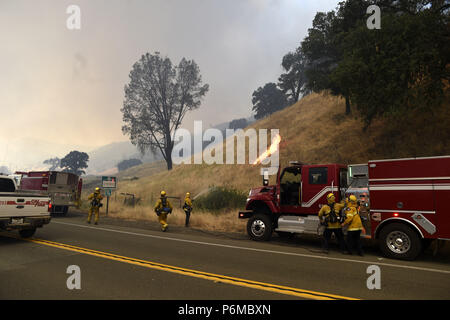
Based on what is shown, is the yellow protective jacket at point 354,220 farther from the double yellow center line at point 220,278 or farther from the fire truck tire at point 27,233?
the fire truck tire at point 27,233

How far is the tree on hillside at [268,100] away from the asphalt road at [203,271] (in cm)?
6715

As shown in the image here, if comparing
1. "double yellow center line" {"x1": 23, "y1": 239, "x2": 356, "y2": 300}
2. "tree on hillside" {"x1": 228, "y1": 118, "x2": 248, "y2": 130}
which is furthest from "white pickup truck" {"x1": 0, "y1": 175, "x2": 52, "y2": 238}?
"tree on hillside" {"x1": 228, "y1": 118, "x2": 248, "y2": 130}

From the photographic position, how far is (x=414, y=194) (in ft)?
23.5

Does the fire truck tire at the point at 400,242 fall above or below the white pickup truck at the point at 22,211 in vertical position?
below

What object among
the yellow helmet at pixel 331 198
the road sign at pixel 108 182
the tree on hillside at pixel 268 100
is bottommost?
the yellow helmet at pixel 331 198

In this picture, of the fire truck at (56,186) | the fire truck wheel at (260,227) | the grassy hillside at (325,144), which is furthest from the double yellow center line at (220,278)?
the fire truck at (56,186)

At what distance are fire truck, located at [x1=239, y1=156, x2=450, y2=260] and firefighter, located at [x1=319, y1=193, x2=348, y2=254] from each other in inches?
22.8

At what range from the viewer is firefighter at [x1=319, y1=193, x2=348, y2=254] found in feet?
26.0

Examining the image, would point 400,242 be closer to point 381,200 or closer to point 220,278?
point 381,200

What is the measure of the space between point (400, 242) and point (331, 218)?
68.9 inches

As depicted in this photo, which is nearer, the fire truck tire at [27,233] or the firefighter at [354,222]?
the firefighter at [354,222]

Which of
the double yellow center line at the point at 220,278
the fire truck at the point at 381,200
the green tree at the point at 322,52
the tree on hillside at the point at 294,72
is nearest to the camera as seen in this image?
the double yellow center line at the point at 220,278

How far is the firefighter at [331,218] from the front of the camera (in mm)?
7922
